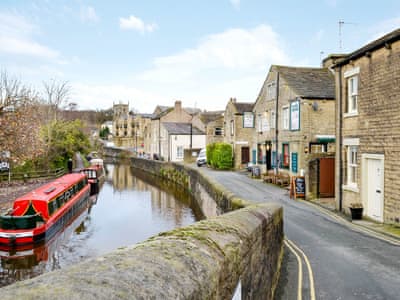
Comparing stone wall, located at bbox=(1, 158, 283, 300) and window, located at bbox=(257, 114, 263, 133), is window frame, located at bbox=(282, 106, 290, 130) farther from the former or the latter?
stone wall, located at bbox=(1, 158, 283, 300)

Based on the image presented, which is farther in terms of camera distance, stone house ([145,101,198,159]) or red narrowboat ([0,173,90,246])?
stone house ([145,101,198,159])

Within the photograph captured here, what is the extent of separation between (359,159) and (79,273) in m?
14.5

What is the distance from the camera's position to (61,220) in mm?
20906

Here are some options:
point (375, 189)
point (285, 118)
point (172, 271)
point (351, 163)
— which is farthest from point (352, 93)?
point (172, 271)

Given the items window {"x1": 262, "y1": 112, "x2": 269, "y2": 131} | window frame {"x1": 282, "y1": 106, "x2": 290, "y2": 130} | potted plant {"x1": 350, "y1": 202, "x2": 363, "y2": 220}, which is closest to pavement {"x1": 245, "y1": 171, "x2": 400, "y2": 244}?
potted plant {"x1": 350, "y1": 202, "x2": 363, "y2": 220}

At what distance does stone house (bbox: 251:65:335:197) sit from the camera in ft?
77.7

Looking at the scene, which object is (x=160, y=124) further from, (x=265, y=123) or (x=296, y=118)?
(x=296, y=118)

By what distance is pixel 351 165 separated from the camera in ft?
51.1

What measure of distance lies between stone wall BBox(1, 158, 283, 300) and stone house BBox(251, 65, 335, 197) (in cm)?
1621

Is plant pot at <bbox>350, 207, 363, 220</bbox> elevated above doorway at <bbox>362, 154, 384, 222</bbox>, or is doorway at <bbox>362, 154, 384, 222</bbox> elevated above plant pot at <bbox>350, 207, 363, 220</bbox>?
doorway at <bbox>362, 154, 384, 222</bbox>

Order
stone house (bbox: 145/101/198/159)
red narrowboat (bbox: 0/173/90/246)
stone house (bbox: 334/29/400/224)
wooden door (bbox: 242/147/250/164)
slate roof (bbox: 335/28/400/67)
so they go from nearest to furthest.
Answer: slate roof (bbox: 335/28/400/67), stone house (bbox: 334/29/400/224), red narrowboat (bbox: 0/173/90/246), wooden door (bbox: 242/147/250/164), stone house (bbox: 145/101/198/159)

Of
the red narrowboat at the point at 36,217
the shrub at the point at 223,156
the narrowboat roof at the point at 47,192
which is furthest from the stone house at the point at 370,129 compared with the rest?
the shrub at the point at 223,156

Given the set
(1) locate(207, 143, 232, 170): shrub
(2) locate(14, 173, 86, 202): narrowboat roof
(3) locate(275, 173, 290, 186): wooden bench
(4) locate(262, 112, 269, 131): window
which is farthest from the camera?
(1) locate(207, 143, 232, 170): shrub

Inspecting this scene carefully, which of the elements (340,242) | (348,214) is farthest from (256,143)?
(340,242)
